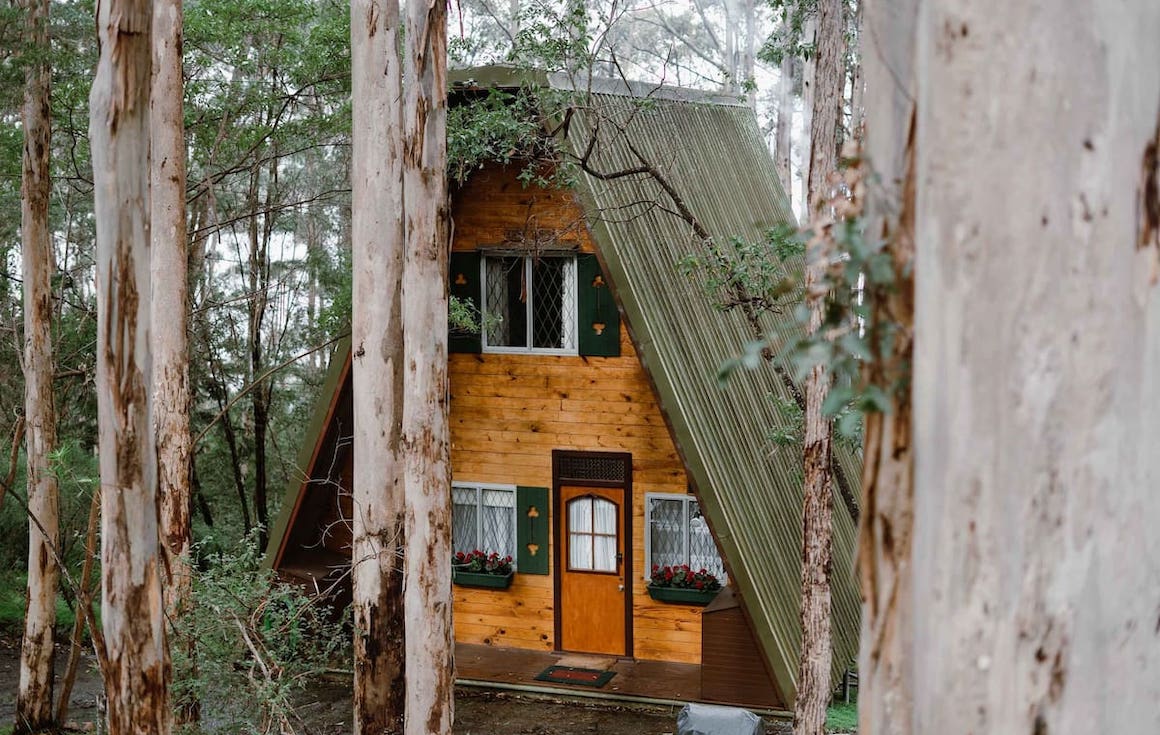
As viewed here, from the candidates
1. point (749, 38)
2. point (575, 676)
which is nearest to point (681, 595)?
point (575, 676)

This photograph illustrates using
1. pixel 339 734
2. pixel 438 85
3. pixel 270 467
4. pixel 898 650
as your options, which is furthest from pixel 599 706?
pixel 270 467

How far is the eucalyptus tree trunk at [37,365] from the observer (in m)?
12.4

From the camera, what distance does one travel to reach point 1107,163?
1.76 metres

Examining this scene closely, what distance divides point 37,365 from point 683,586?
7377 millimetres

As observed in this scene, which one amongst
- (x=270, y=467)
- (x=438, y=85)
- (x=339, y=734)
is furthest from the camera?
(x=270, y=467)

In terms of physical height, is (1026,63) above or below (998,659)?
above

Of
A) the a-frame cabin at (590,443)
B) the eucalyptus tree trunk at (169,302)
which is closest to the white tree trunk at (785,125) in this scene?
the a-frame cabin at (590,443)

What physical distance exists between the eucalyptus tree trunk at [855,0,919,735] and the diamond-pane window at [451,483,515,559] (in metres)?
11.5

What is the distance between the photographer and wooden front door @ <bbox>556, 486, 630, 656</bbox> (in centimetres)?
1315

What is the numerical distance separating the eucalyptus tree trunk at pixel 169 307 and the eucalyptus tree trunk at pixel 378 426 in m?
1.71

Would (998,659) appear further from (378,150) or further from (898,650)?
(378,150)

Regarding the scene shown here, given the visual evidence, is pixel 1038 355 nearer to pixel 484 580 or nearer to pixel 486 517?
pixel 484 580

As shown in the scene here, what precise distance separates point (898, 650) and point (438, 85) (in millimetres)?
7566

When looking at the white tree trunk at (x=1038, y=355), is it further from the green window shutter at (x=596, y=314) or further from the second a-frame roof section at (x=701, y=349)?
the green window shutter at (x=596, y=314)
